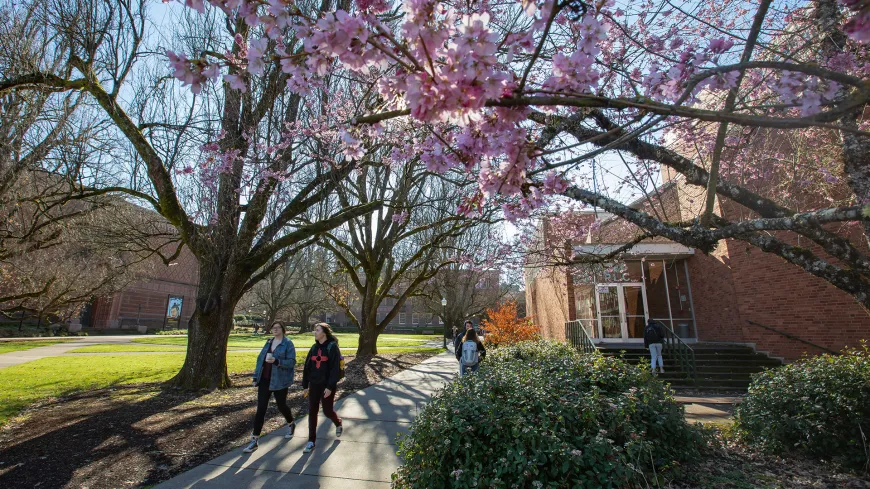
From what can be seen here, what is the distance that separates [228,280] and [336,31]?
8212mm

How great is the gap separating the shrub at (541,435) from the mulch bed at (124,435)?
304cm

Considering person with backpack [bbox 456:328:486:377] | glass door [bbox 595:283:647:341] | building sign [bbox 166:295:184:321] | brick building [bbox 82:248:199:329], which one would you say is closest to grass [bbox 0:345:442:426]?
person with backpack [bbox 456:328:486:377]

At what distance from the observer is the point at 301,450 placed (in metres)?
5.18

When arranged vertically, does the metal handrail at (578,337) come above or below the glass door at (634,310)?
below

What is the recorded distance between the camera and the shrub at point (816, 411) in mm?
4246

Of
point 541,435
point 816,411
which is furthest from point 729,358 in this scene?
point 541,435

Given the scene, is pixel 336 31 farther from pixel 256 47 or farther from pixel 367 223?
pixel 367 223

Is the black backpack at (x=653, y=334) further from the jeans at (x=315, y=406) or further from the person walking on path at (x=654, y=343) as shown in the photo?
the jeans at (x=315, y=406)

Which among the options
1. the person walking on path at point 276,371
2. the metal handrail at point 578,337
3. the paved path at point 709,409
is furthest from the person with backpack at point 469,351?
the metal handrail at point 578,337

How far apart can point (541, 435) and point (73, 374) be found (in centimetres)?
1400

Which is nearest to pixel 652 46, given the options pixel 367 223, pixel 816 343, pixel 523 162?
pixel 523 162

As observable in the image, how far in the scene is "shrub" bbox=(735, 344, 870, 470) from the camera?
425 cm

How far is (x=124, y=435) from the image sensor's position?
19.0 ft

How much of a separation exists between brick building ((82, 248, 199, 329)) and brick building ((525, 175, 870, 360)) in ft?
114
